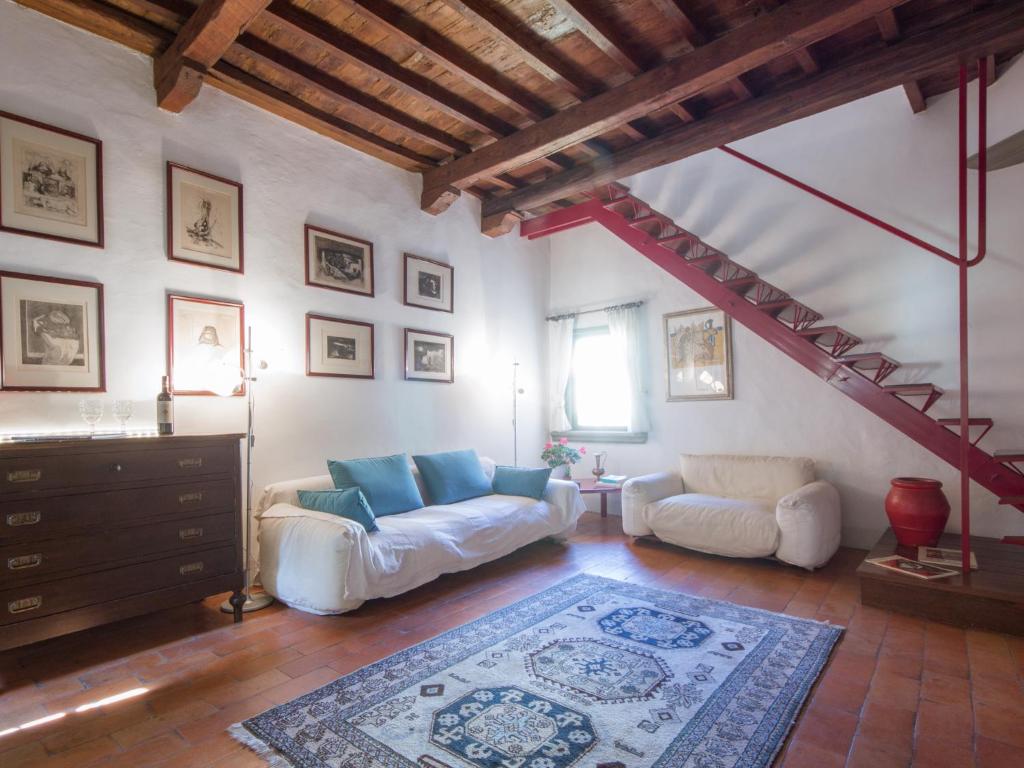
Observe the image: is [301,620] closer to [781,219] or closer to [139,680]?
[139,680]

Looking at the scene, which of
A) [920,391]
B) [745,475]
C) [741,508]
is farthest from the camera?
[745,475]

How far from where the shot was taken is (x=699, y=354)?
5203 mm

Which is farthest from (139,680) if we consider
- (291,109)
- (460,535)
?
(291,109)

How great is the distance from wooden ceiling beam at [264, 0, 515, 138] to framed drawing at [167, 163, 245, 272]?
1127 millimetres

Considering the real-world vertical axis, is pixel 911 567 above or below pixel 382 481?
below

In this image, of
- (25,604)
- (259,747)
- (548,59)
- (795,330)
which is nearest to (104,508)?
(25,604)

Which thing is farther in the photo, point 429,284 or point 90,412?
point 429,284

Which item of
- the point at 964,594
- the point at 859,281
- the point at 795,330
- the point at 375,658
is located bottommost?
the point at 375,658

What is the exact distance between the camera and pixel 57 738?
1.96 meters

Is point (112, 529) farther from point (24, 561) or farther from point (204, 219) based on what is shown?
point (204, 219)

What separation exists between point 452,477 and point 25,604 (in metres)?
2.57

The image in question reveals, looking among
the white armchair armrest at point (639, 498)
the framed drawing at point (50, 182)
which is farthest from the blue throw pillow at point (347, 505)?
the white armchair armrest at point (639, 498)

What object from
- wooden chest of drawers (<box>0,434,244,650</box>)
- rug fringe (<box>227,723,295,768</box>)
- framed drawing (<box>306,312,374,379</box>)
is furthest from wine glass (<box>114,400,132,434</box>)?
rug fringe (<box>227,723,295,768</box>)

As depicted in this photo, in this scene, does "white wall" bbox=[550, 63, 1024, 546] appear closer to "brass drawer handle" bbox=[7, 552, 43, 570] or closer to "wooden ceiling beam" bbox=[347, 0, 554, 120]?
"wooden ceiling beam" bbox=[347, 0, 554, 120]
